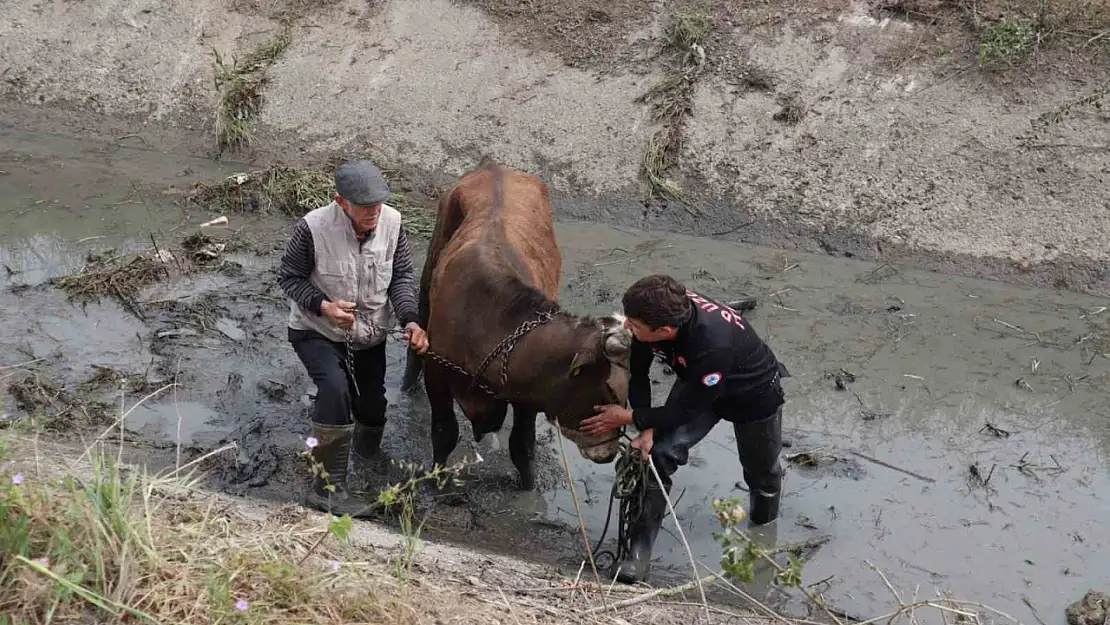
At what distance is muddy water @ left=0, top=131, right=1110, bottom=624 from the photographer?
5.93 metres

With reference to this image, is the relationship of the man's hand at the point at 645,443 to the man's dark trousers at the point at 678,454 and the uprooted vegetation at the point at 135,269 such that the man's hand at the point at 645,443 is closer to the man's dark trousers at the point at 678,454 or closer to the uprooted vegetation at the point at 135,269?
the man's dark trousers at the point at 678,454

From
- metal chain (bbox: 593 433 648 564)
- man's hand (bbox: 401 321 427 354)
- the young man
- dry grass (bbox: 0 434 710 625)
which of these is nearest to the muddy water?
metal chain (bbox: 593 433 648 564)

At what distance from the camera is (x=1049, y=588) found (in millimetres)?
5605

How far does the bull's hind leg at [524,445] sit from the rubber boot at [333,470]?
Answer: 0.88 meters

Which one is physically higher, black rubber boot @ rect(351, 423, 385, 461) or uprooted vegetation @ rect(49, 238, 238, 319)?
black rubber boot @ rect(351, 423, 385, 461)

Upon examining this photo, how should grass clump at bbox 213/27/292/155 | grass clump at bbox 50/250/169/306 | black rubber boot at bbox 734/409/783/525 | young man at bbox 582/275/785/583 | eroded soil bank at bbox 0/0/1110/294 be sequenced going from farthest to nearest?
grass clump at bbox 213/27/292/155
eroded soil bank at bbox 0/0/1110/294
grass clump at bbox 50/250/169/306
black rubber boot at bbox 734/409/783/525
young man at bbox 582/275/785/583

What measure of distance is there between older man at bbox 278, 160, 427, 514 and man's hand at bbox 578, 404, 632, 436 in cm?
91

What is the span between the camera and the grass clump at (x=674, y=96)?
11234 mm

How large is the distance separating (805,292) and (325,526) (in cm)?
569

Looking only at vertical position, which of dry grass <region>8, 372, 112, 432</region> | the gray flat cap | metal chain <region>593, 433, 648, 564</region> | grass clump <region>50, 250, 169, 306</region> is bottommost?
grass clump <region>50, 250, 169, 306</region>

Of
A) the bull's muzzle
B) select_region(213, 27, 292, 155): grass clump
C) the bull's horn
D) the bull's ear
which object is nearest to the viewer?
the bull's horn

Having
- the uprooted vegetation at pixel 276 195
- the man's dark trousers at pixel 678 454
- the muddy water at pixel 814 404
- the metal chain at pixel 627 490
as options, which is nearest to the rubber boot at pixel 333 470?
the muddy water at pixel 814 404

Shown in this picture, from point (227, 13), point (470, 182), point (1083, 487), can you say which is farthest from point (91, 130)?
point (1083, 487)

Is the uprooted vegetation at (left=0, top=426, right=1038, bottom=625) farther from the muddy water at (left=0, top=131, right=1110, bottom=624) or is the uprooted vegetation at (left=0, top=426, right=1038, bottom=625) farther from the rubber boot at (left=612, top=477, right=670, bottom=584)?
the muddy water at (left=0, top=131, right=1110, bottom=624)
